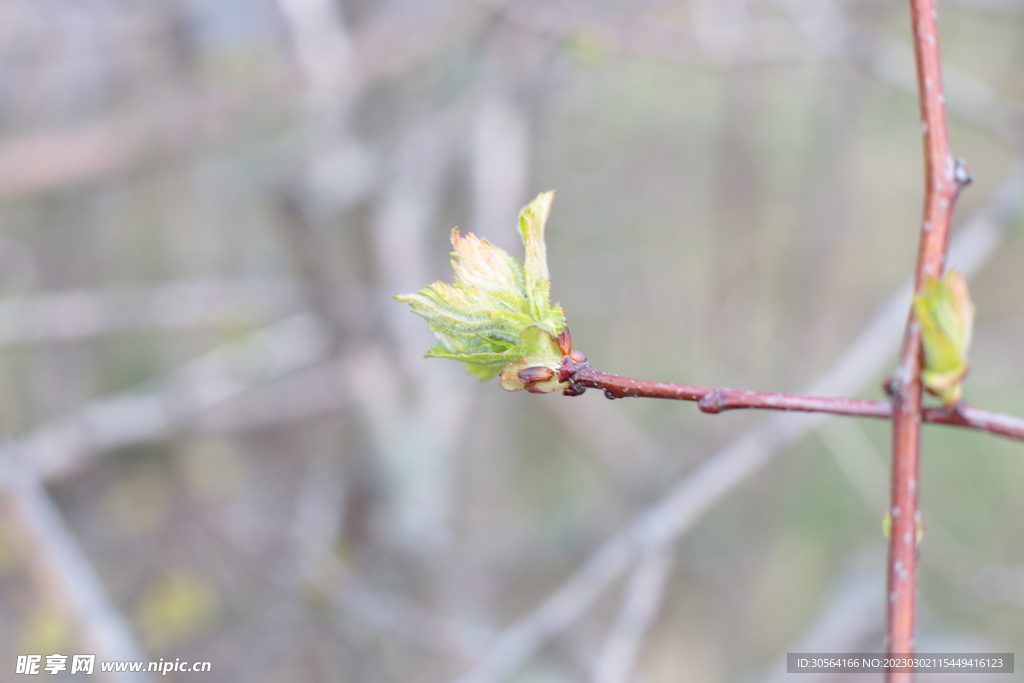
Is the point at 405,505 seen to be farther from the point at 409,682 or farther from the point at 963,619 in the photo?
the point at 963,619

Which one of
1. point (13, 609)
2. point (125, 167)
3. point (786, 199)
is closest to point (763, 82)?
point (786, 199)

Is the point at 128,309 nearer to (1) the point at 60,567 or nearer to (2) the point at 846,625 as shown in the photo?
(1) the point at 60,567

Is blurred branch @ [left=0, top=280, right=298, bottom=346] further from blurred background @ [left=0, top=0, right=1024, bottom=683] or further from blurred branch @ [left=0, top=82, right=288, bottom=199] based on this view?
blurred branch @ [left=0, top=82, right=288, bottom=199]

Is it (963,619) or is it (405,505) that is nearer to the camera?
(405,505)

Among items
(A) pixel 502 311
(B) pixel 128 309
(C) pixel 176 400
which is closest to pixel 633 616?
(A) pixel 502 311

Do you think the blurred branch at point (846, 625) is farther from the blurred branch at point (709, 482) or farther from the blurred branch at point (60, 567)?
the blurred branch at point (60, 567)

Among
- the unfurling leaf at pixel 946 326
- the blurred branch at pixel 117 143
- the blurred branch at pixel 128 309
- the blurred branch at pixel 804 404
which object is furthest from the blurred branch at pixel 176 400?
the unfurling leaf at pixel 946 326
